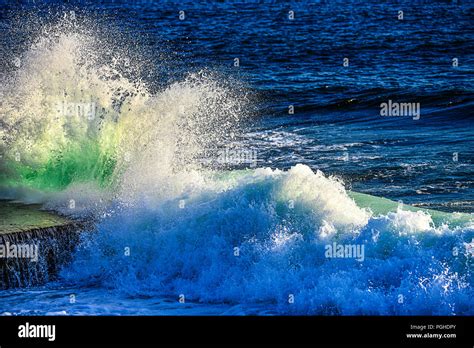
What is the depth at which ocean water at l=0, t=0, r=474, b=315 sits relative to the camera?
447 inches

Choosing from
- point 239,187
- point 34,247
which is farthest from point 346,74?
point 34,247

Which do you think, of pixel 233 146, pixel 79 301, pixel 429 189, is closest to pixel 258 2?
pixel 233 146

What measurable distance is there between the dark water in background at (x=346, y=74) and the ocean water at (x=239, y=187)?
0.12 meters

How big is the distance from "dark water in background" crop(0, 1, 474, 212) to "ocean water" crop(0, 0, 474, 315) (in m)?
0.12

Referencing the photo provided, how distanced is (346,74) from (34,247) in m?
19.9

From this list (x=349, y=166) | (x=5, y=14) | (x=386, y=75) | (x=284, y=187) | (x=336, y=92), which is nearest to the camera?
(x=284, y=187)

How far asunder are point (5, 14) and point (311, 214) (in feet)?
147

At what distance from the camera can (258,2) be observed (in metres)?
58.6

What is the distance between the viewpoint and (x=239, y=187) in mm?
13461

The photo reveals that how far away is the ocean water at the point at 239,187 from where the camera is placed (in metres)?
11.4
